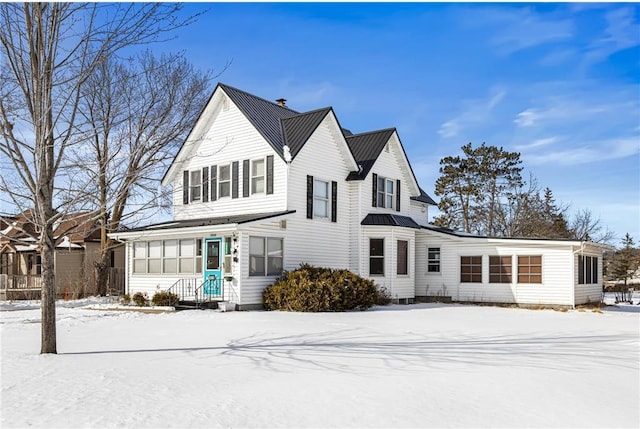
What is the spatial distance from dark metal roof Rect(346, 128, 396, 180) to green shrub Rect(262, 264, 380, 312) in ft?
19.4

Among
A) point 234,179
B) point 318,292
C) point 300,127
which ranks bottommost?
point 318,292

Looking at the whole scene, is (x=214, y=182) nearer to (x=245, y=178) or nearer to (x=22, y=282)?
(x=245, y=178)

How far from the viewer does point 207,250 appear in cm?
2142

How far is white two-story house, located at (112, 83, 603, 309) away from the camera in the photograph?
A: 70.2ft

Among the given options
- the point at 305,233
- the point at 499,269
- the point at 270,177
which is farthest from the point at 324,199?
the point at 499,269

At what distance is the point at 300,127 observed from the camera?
24.0m

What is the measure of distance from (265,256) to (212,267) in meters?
1.96

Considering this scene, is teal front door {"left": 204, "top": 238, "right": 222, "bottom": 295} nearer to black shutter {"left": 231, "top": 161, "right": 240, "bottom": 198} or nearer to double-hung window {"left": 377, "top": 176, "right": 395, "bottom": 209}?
black shutter {"left": 231, "top": 161, "right": 240, "bottom": 198}

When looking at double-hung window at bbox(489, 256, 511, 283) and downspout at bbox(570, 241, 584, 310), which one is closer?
downspout at bbox(570, 241, 584, 310)

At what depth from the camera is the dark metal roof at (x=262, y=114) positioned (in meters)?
23.0

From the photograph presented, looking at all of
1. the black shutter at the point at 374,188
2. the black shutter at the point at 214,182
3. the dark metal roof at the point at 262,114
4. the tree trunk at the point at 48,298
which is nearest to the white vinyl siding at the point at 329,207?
the black shutter at the point at 374,188

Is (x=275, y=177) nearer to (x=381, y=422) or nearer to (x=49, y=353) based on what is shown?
(x=49, y=353)

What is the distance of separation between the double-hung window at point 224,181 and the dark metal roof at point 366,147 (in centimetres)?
510

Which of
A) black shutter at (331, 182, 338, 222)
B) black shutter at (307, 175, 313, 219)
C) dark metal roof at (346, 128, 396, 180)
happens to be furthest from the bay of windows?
dark metal roof at (346, 128, 396, 180)
